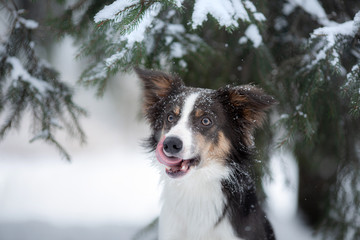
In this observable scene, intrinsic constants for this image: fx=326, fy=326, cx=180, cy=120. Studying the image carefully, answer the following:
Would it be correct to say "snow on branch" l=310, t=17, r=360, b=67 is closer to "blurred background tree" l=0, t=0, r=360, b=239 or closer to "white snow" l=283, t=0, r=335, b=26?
"blurred background tree" l=0, t=0, r=360, b=239

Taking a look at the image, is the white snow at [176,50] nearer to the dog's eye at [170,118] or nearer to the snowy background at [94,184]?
the snowy background at [94,184]

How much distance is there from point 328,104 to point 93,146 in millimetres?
9219

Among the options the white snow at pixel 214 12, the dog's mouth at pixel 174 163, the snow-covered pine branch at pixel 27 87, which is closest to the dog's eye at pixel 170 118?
the dog's mouth at pixel 174 163

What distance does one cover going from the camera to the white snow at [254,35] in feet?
10.8

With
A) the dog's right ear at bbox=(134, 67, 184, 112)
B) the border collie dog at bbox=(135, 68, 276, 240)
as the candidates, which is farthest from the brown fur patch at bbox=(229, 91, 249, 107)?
the dog's right ear at bbox=(134, 67, 184, 112)

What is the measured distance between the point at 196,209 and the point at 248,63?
1.86m

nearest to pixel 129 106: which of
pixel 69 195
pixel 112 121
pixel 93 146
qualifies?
pixel 112 121

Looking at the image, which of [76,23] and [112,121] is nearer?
[76,23]

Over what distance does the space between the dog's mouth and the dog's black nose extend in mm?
73

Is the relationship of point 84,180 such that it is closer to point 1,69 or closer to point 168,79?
point 1,69

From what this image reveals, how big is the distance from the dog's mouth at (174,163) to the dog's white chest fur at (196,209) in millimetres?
238

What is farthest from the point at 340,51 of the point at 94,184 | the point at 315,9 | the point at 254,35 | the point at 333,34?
the point at 94,184

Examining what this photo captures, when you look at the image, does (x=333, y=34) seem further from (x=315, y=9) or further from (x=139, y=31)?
(x=139, y=31)

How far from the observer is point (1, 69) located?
11.3 feet
